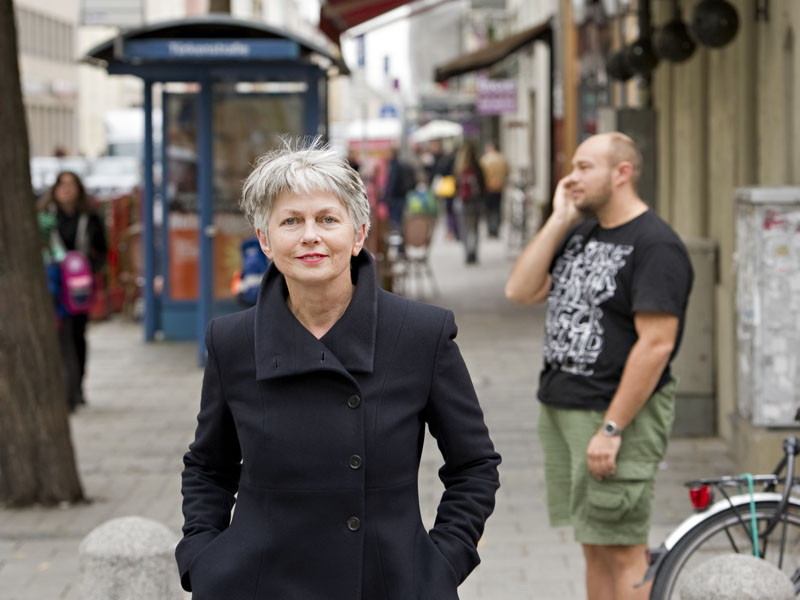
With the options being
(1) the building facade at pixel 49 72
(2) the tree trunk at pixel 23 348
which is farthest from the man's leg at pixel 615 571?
(1) the building facade at pixel 49 72

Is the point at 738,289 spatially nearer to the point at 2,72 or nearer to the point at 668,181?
the point at 2,72

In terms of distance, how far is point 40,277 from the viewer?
8.09 meters

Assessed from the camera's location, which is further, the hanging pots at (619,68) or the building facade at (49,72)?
the building facade at (49,72)

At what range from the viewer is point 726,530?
4938 mm

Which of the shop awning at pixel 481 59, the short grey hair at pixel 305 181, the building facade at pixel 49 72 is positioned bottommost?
the short grey hair at pixel 305 181

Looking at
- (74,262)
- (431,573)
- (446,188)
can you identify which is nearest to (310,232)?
(431,573)

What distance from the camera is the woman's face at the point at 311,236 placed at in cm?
310

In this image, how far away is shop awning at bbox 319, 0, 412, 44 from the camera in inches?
598

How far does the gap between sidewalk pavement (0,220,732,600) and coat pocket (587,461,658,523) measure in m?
1.25

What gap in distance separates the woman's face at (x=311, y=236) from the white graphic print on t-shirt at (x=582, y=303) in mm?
2093

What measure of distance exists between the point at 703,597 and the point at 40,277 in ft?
15.6

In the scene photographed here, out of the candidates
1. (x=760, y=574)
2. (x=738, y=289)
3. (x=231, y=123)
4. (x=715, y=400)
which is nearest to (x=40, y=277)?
(x=738, y=289)

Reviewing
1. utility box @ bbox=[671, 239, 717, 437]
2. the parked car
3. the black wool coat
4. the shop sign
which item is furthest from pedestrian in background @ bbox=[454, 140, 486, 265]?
the black wool coat

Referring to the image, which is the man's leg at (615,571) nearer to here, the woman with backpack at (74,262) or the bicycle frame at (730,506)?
the bicycle frame at (730,506)
